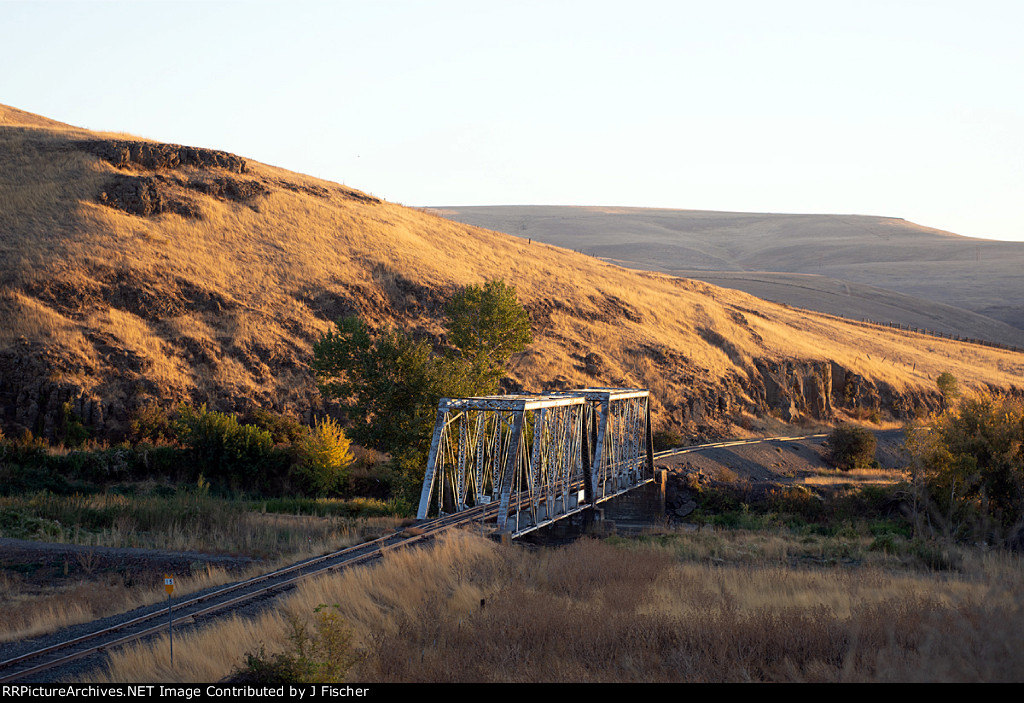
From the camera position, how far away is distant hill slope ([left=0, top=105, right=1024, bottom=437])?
46.2 metres

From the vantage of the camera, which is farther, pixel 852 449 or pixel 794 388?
pixel 794 388

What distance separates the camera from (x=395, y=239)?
7325cm

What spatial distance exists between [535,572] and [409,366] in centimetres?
1900

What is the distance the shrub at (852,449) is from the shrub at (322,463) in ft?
103

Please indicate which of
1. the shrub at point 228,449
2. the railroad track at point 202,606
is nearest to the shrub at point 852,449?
the shrub at point 228,449

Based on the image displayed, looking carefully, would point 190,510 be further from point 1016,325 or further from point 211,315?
point 1016,325

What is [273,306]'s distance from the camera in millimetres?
56094

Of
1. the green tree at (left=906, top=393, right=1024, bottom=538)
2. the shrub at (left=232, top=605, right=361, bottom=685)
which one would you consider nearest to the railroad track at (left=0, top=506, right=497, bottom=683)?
the shrub at (left=232, top=605, right=361, bottom=685)

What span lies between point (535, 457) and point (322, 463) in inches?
612

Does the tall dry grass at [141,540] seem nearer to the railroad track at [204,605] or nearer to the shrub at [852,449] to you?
the railroad track at [204,605]

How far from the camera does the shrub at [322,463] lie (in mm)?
39094

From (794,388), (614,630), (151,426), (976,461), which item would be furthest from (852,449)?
(614,630)

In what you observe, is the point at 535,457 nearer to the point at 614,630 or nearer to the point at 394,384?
the point at 394,384

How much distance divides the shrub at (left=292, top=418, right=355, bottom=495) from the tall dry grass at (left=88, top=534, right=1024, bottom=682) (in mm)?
21367
